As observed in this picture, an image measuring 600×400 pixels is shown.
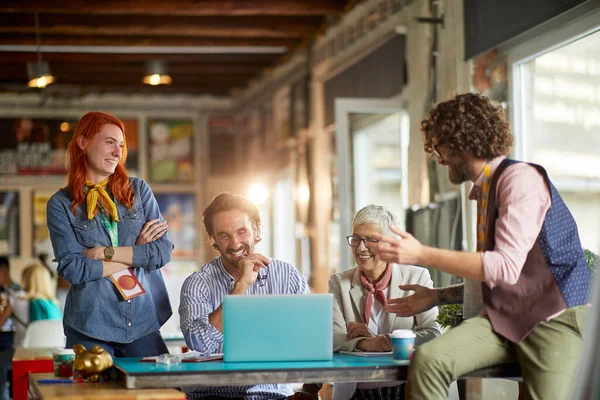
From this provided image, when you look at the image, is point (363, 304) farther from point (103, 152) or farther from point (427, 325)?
point (103, 152)

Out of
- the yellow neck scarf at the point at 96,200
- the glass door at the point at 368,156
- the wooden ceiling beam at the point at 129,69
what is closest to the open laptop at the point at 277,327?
the yellow neck scarf at the point at 96,200

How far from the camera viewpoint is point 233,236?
11.9ft

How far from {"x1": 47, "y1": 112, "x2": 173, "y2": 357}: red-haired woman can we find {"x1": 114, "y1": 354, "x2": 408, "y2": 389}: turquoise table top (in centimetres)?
79

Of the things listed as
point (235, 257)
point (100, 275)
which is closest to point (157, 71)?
point (100, 275)

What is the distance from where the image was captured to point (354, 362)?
2.97 meters

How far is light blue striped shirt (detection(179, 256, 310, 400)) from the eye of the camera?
3.46m

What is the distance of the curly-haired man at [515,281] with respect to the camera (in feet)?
9.40

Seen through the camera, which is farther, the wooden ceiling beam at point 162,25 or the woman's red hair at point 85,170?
the wooden ceiling beam at point 162,25

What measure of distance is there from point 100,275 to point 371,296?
1118 mm

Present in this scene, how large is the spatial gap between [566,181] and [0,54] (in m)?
7.24

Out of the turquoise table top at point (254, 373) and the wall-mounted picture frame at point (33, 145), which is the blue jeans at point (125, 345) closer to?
the turquoise table top at point (254, 373)

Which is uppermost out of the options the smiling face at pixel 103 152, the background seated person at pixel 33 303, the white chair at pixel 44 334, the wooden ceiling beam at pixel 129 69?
the wooden ceiling beam at pixel 129 69

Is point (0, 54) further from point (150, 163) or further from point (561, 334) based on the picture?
point (561, 334)

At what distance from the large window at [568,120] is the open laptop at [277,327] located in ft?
10.2
